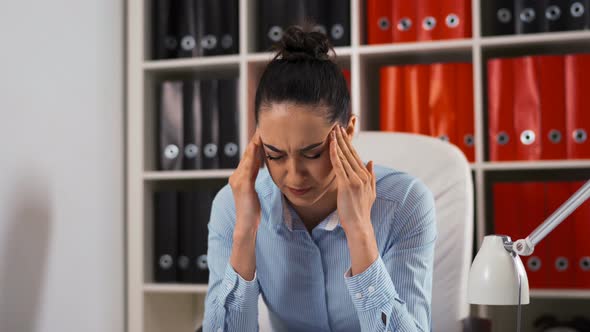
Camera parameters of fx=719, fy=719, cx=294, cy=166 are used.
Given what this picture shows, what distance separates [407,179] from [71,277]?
107 cm

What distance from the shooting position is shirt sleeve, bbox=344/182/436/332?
136 centimetres

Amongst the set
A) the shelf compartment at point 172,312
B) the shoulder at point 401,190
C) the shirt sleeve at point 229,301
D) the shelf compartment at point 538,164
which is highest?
the shelf compartment at point 538,164

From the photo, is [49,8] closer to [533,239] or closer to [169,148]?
[169,148]

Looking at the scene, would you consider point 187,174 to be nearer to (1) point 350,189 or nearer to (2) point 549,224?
(1) point 350,189

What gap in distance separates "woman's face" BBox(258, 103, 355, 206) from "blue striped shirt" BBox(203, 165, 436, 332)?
142mm

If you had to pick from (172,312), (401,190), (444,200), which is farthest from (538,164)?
(172,312)

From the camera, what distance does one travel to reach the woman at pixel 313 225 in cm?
137

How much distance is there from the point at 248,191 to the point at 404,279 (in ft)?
1.20

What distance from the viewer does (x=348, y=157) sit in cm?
142

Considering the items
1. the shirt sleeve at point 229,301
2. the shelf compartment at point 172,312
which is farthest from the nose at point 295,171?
the shelf compartment at point 172,312

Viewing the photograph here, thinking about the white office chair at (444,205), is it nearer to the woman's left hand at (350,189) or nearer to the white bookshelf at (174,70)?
the woman's left hand at (350,189)

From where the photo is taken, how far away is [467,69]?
2275mm

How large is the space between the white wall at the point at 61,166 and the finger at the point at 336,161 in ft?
2.78

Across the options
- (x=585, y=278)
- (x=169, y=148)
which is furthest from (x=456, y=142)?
(x=169, y=148)
